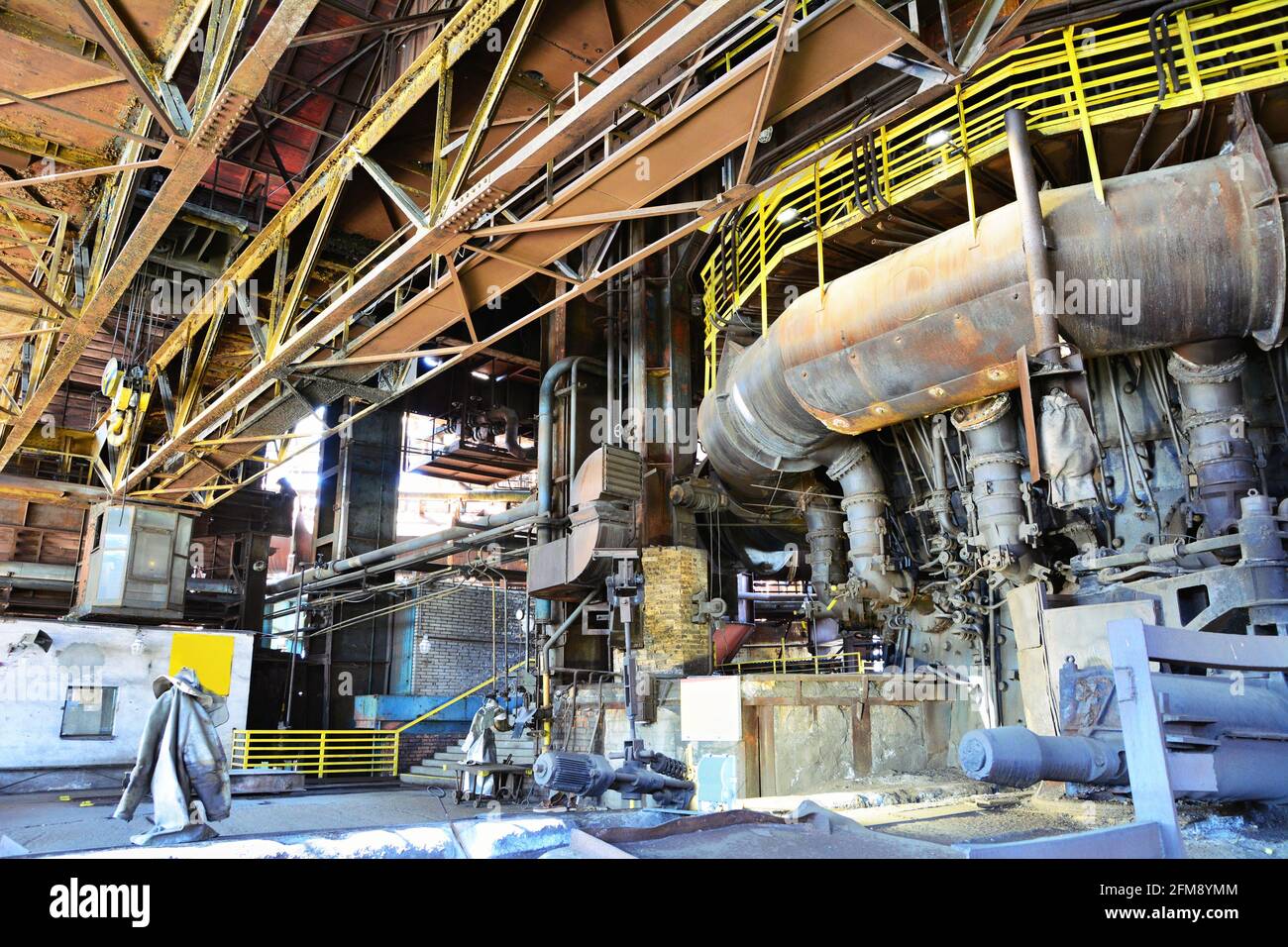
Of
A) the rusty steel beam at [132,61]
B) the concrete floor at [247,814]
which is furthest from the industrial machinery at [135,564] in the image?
the rusty steel beam at [132,61]

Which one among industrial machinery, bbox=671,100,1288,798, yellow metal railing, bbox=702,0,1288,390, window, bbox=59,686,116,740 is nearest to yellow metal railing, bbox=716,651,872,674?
industrial machinery, bbox=671,100,1288,798

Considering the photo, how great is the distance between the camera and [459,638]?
22.8 m

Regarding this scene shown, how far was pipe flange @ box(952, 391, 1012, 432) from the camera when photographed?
8.02 m

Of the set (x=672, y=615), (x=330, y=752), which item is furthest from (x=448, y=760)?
(x=672, y=615)

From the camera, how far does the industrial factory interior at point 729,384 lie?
5.17 m

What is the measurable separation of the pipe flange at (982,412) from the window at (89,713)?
13.6 meters

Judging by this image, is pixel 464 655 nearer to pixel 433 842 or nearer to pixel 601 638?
pixel 601 638

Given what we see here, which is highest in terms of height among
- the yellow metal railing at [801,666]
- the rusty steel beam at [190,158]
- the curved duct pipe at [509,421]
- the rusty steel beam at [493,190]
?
the curved duct pipe at [509,421]

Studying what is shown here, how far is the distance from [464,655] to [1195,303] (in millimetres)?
19531

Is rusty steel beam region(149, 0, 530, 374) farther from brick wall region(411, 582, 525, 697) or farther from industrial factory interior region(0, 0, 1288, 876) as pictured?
brick wall region(411, 582, 525, 697)

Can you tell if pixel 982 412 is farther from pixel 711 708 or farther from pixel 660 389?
pixel 660 389

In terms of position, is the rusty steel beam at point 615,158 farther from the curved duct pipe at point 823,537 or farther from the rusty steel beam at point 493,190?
the curved duct pipe at point 823,537

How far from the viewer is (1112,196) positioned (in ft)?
22.1

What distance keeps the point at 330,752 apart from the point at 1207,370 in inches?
671
